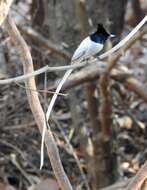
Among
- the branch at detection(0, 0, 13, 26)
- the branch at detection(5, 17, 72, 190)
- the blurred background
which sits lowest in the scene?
the blurred background

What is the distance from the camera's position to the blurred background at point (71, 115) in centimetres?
332

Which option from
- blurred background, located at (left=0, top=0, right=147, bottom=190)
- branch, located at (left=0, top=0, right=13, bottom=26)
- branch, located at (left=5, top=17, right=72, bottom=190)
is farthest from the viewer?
blurred background, located at (left=0, top=0, right=147, bottom=190)

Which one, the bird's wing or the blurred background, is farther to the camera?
the blurred background

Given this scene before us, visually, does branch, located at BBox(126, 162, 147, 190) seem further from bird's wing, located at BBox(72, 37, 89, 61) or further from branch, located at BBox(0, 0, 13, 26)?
branch, located at BBox(0, 0, 13, 26)

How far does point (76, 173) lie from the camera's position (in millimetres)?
3963

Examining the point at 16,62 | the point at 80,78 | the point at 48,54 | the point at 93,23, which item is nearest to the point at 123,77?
the point at 80,78

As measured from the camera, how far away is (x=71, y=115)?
3494 millimetres

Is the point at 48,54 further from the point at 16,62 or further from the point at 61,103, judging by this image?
the point at 61,103

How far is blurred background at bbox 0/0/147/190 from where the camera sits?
3322mm

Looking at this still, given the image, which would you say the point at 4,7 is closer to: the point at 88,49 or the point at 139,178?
the point at 88,49

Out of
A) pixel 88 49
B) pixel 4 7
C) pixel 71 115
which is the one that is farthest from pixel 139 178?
pixel 71 115

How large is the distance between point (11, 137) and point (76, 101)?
2.18 ft

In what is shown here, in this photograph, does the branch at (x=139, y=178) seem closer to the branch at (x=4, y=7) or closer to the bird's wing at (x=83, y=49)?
the bird's wing at (x=83, y=49)

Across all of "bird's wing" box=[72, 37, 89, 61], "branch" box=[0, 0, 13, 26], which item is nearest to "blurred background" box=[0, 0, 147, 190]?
"bird's wing" box=[72, 37, 89, 61]
